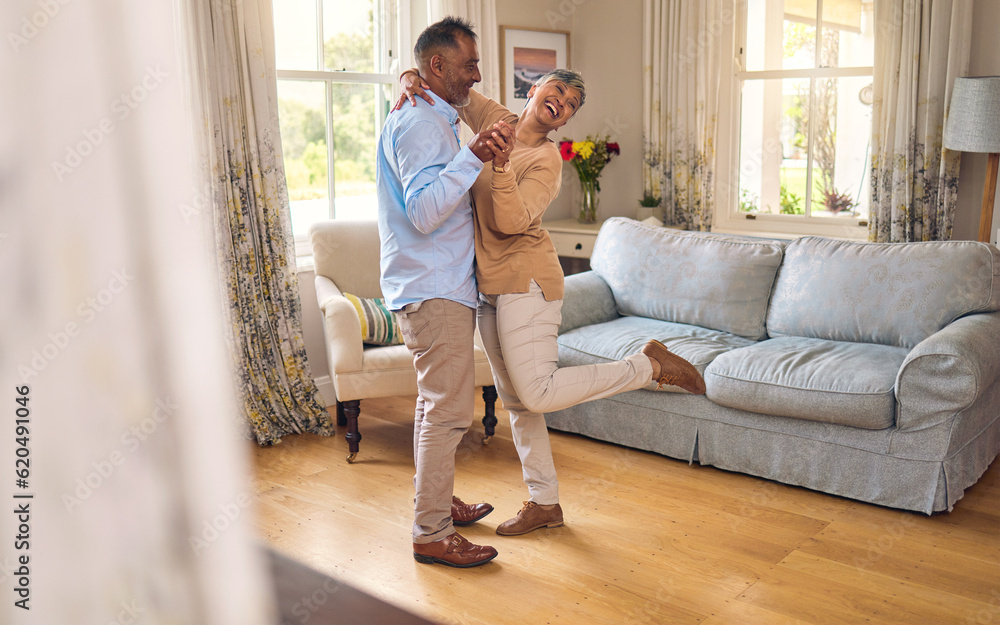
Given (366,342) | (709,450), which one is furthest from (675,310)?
(366,342)

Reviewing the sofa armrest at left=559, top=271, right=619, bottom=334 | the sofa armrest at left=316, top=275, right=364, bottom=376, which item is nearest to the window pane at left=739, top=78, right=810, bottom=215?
the sofa armrest at left=559, top=271, right=619, bottom=334

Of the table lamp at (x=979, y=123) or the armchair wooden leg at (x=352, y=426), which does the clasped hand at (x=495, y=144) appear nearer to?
the armchair wooden leg at (x=352, y=426)

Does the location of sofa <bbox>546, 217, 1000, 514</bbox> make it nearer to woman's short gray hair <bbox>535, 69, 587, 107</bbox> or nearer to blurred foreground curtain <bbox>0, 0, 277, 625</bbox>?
woman's short gray hair <bbox>535, 69, 587, 107</bbox>

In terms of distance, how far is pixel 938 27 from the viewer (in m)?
3.56

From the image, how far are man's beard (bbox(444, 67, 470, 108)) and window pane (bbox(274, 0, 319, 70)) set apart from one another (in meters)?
1.90

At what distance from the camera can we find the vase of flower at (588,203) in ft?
15.7

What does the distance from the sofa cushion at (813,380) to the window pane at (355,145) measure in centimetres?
197

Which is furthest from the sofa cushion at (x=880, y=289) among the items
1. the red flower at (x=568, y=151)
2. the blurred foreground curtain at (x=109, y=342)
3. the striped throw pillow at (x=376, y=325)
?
the blurred foreground curtain at (x=109, y=342)

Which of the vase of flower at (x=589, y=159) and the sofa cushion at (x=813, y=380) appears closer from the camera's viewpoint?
the sofa cushion at (x=813, y=380)

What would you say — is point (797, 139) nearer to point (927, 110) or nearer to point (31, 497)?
point (927, 110)

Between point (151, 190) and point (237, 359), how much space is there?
314 centimetres

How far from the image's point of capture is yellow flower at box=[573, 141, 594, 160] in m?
4.67

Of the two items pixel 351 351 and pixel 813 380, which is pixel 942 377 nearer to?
pixel 813 380

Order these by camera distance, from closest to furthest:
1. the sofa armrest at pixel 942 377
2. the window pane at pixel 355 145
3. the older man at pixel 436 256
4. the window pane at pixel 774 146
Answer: the older man at pixel 436 256 < the sofa armrest at pixel 942 377 < the window pane at pixel 355 145 < the window pane at pixel 774 146
